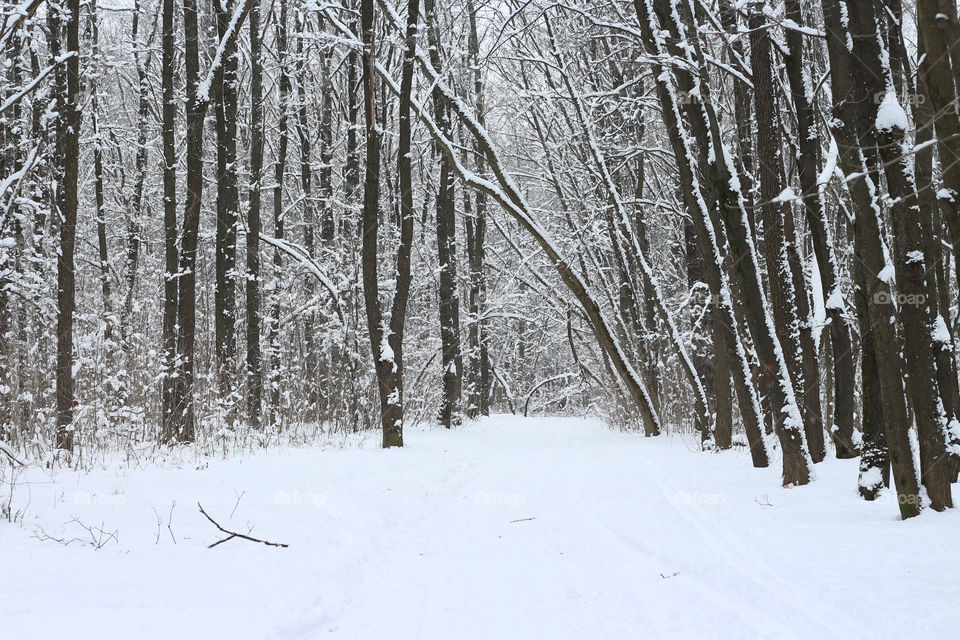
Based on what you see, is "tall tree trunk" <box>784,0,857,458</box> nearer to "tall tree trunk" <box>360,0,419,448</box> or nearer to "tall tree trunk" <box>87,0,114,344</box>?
"tall tree trunk" <box>360,0,419,448</box>

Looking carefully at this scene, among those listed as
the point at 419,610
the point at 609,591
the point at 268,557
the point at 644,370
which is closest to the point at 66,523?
the point at 268,557

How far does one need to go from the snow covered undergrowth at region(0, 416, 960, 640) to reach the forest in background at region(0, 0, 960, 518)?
1.11m

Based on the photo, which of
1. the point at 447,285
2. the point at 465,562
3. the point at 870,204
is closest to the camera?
the point at 465,562

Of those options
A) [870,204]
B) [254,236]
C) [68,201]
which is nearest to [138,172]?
[254,236]

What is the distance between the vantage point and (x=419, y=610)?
3809 millimetres

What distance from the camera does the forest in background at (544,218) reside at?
17.6ft

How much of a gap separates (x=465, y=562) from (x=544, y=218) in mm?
22369

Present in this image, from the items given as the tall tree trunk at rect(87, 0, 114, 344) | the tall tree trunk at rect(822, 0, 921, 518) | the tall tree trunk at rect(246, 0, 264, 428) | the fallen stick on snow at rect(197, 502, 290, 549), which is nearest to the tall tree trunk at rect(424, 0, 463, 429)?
the tall tree trunk at rect(246, 0, 264, 428)

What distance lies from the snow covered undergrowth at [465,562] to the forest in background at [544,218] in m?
1.11

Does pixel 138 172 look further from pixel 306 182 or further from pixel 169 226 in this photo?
pixel 169 226

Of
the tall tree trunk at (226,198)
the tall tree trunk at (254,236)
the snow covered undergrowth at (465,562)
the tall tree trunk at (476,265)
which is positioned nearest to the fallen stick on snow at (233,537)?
the snow covered undergrowth at (465,562)

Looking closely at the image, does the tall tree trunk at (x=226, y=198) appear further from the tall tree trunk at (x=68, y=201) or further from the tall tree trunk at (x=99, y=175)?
the tall tree trunk at (x=68, y=201)

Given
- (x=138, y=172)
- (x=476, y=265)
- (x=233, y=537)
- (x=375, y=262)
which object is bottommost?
(x=233, y=537)

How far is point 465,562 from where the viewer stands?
482 cm
